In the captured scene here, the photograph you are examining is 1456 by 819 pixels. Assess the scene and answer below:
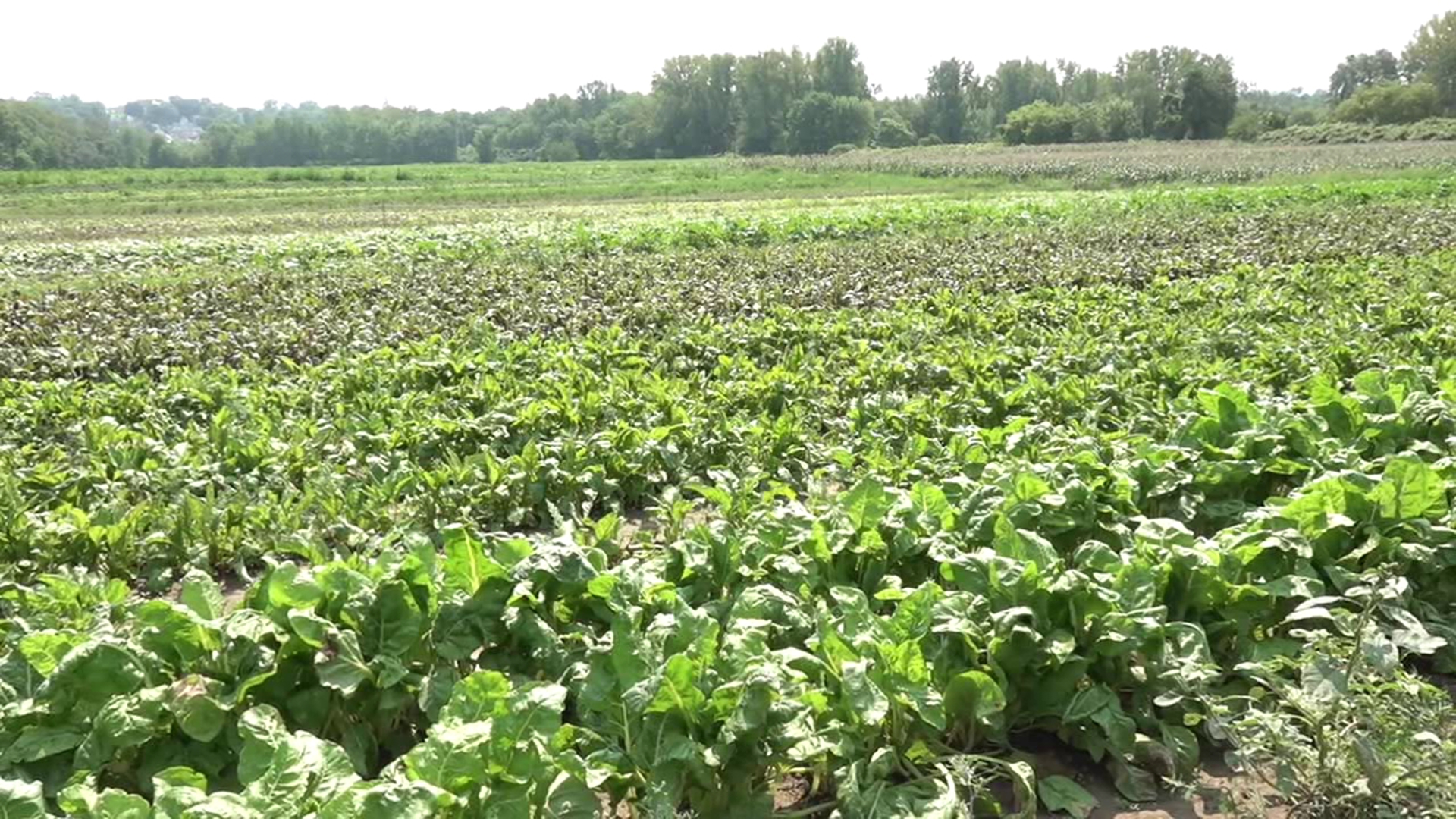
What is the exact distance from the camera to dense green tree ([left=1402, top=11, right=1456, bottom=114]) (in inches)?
3473

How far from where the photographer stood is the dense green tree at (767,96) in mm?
100000

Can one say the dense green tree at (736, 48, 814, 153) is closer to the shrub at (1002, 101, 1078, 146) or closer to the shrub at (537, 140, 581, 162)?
the shrub at (537, 140, 581, 162)

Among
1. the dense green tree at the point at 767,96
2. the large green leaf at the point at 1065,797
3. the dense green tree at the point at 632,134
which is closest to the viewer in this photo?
the large green leaf at the point at 1065,797

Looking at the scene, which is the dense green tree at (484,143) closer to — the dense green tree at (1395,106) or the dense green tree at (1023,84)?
the dense green tree at (1023,84)

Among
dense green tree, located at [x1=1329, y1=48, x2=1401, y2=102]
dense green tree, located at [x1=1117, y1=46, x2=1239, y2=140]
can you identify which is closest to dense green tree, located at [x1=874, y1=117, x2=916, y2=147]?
dense green tree, located at [x1=1117, y1=46, x2=1239, y2=140]

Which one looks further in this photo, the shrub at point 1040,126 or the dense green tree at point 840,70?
the dense green tree at point 840,70

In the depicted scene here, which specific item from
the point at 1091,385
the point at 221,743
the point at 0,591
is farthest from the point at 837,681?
the point at 1091,385

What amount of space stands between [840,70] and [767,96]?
12.9m

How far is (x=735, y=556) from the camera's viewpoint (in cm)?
369

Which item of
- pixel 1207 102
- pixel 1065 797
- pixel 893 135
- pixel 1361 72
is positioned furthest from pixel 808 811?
pixel 1361 72

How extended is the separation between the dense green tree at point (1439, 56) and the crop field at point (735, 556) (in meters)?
98.0

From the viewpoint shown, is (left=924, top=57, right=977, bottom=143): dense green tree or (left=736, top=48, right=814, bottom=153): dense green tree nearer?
(left=736, top=48, right=814, bottom=153): dense green tree

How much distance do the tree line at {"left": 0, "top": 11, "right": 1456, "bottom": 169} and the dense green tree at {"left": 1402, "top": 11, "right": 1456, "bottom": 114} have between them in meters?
0.17

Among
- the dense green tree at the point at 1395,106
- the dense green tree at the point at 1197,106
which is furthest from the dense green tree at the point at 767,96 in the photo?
the dense green tree at the point at 1395,106
